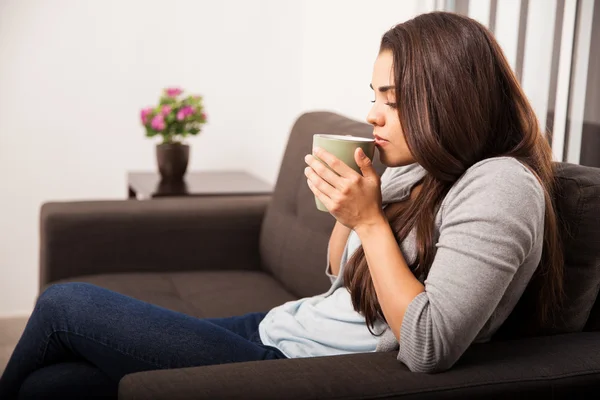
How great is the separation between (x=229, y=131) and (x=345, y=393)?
248 cm

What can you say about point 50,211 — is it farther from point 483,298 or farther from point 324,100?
point 483,298

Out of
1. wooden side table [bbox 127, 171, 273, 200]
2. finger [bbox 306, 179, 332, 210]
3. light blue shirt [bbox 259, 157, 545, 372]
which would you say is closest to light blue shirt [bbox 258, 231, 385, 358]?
light blue shirt [bbox 259, 157, 545, 372]

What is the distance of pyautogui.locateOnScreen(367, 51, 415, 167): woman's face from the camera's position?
125cm

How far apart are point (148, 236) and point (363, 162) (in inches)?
47.6

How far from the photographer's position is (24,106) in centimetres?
317

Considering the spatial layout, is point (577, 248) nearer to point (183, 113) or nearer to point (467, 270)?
point (467, 270)

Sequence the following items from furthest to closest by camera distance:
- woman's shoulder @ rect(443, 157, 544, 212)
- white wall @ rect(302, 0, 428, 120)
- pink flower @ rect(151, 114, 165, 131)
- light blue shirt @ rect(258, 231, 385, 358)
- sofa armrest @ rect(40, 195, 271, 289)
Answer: pink flower @ rect(151, 114, 165, 131)
white wall @ rect(302, 0, 428, 120)
sofa armrest @ rect(40, 195, 271, 289)
light blue shirt @ rect(258, 231, 385, 358)
woman's shoulder @ rect(443, 157, 544, 212)

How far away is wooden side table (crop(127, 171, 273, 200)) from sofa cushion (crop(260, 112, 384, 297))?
0.44 metres

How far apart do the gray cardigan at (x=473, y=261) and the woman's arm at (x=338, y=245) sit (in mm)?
407

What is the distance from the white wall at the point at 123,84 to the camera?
315 cm

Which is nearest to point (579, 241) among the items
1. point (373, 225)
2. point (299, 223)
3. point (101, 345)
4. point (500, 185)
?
point (500, 185)

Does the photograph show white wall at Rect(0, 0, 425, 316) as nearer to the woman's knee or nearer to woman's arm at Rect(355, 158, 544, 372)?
the woman's knee

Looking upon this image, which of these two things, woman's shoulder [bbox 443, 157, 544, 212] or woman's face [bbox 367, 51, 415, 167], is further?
woman's face [bbox 367, 51, 415, 167]

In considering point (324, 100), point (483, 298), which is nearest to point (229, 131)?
point (324, 100)
